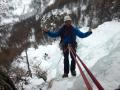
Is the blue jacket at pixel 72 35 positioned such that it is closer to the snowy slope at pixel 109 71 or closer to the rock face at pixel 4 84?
the snowy slope at pixel 109 71

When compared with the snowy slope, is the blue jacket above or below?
above

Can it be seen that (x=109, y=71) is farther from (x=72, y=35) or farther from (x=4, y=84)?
(x=4, y=84)

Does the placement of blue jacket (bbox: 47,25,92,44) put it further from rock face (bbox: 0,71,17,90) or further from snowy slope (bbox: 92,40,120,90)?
rock face (bbox: 0,71,17,90)

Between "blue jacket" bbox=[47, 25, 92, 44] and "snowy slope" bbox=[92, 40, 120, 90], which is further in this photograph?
"blue jacket" bbox=[47, 25, 92, 44]

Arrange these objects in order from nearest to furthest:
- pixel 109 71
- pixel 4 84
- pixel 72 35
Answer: pixel 4 84
pixel 109 71
pixel 72 35

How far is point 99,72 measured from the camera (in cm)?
740

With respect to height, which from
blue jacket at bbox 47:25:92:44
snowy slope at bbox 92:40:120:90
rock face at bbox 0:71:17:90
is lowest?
snowy slope at bbox 92:40:120:90

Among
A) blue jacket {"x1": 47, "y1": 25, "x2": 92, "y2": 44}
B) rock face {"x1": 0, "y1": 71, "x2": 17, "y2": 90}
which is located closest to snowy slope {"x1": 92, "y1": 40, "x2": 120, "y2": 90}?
blue jacket {"x1": 47, "y1": 25, "x2": 92, "y2": 44}

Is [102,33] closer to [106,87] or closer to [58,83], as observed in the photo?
[58,83]

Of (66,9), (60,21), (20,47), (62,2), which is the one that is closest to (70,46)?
(20,47)

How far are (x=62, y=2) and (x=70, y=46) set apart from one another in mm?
120597

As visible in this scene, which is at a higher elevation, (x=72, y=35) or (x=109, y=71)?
(x=72, y=35)

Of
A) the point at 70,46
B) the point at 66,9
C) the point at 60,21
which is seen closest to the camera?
the point at 70,46

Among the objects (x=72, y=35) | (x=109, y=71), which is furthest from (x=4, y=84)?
(x=109, y=71)
